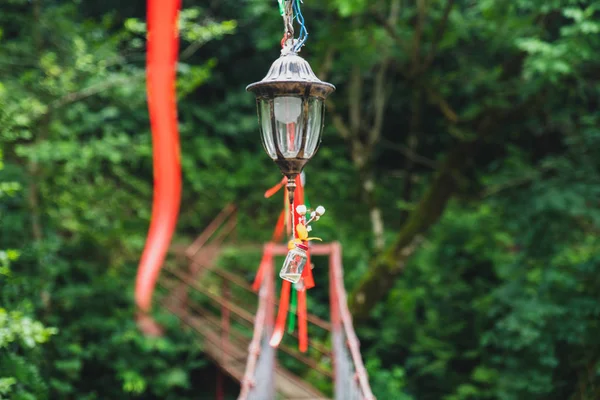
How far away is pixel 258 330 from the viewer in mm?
4293

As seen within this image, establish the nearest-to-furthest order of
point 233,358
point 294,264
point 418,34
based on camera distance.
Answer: point 294,264
point 233,358
point 418,34

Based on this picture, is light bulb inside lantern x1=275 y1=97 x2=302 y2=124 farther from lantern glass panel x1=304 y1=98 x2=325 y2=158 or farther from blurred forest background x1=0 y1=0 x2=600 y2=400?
blurred forest background x1=0 y1=0 x2=600 y2=400

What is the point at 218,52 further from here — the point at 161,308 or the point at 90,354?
the point at 90,354

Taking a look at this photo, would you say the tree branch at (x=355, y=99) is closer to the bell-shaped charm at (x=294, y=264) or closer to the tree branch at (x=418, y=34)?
the tree branch at (x=418, y=34)

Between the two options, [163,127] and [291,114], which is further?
[291,114]

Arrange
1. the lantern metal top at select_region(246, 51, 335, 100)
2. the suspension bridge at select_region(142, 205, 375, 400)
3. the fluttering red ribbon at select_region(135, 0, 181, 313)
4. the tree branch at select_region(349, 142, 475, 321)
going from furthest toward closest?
the tree branch at select_region(349, 142, 475, 321)
the suspension bridge at select_region(142, 205, 375, 400)
the lantern metal top at select_region(246, 51, 335, 100)
the fluttering red ribbon at select_region(135, 0, 181, 313)

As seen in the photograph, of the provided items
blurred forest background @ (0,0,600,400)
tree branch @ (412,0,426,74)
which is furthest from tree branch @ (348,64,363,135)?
tree branch @ (412,0,426,74)

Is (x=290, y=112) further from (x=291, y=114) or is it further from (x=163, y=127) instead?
(x=163, y=127)

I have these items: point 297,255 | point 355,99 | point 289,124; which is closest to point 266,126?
point 289,124

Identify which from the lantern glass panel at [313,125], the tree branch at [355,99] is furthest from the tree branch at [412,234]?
the lantern glass panel at [313,125]

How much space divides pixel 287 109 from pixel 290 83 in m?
0.08

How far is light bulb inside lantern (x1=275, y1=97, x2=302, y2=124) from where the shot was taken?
1951 mm

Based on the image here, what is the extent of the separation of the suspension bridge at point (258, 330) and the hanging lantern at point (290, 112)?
1.67m

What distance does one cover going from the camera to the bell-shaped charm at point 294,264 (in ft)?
6.70
